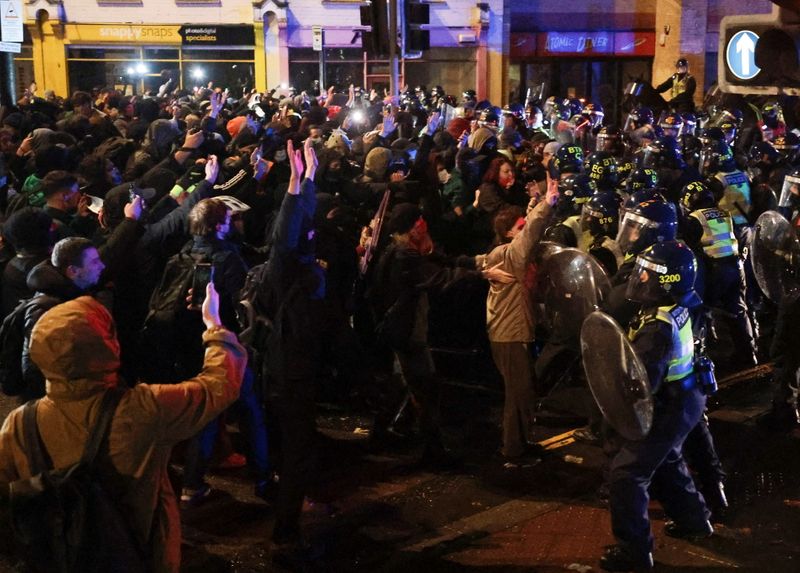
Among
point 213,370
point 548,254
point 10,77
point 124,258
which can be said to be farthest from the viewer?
point 10,77

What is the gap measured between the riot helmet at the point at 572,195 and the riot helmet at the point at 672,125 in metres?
6.42

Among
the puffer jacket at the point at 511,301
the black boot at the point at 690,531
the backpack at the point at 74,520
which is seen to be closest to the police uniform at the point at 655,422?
the black boot at the point at 690,531

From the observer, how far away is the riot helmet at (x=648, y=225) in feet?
22.6

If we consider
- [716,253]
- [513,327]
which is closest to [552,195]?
[513,327]

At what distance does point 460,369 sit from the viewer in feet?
32.6

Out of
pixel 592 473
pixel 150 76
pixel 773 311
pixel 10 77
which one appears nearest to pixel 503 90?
pixel 150 76

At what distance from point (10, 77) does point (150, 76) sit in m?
20.0

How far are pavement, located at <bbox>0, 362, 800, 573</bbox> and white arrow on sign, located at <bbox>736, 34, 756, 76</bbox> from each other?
2.91 metres

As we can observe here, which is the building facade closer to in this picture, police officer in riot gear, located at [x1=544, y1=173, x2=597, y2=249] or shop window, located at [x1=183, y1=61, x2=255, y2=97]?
shop window, located at [x1=183, y1=61, x2=255, y2=97]

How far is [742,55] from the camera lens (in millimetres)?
5094

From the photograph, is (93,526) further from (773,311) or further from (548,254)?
(773,311)

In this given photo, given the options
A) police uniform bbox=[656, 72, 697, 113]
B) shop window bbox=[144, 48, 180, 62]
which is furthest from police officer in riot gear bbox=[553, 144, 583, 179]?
shop window bbox=[144, 48, 180, 62]

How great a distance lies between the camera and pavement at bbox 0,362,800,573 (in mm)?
6258

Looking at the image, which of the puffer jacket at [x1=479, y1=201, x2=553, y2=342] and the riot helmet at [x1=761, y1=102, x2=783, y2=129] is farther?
the riot helmet at [x1=761, y1=102, x2=783, y2=129]
